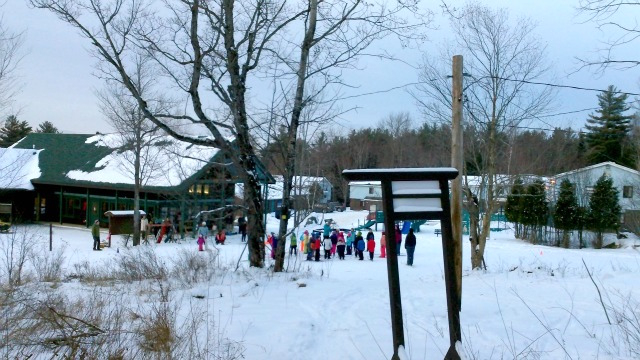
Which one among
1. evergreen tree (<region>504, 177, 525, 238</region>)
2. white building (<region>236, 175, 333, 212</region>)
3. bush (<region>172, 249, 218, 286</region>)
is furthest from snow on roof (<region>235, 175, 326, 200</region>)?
evergreen tree (<region>504, 177, 525, 238</region>)

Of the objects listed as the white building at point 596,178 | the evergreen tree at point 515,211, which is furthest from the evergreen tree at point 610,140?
the evergreen tree at point 515,211

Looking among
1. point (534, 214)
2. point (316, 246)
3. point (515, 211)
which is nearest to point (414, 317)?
point (316, 246)

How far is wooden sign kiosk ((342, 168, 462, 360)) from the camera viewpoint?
5.21 metres

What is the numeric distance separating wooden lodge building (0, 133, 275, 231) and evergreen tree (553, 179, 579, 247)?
2188cm

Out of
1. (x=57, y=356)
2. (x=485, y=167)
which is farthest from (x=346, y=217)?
(x=57, y=356)

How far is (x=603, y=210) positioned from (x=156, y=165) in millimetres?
28779

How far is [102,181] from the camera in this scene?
37.4 metres

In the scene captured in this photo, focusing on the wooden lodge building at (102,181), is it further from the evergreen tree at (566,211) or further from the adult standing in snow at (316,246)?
the evergreen tree at (566,211)

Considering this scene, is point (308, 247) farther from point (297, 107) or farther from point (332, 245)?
point (297, 107)

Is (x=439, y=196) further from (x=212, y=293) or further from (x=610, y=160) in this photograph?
(x=610, y=160)

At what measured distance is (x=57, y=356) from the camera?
5.00 meters

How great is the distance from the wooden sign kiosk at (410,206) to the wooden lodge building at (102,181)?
85.1 ft

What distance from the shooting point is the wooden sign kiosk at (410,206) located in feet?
17.1

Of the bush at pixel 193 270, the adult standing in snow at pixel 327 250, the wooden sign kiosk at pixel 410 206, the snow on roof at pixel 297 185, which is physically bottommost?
the adult standing in snow at pixel 327 250
